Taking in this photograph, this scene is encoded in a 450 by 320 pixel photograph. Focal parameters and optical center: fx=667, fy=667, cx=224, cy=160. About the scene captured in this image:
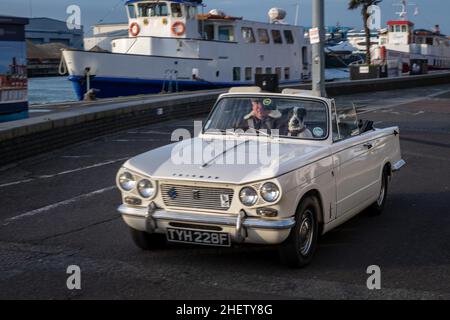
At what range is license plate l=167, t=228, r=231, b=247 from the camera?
18.2 ft

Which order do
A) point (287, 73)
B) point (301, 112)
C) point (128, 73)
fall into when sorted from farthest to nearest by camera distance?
point (287, 73) → point (128, 73) → point (301, 112)

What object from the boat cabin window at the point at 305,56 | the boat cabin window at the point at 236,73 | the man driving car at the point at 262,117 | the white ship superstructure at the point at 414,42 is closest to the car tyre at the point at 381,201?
the man driving car at the point at 262,117

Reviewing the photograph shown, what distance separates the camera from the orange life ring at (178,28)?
101 ft

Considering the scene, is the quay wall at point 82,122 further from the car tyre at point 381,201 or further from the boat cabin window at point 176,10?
the boat cabin window at point 176,10

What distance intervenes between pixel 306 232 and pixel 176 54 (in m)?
25.8

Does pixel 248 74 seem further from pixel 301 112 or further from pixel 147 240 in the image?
Result: pixel 147 240

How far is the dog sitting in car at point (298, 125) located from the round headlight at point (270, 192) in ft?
4.73

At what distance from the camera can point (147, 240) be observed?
623cm

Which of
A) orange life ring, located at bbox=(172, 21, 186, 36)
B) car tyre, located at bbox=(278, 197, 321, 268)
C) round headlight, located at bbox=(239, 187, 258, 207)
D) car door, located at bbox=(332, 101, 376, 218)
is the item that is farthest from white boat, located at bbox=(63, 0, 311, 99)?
round headlight, located at bbox=(239, 187, 258, 207)

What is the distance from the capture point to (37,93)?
47.8m

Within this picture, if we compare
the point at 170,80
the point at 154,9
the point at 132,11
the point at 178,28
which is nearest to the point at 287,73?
the point at 178,28

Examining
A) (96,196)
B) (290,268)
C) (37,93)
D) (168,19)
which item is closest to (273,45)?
(168,19)
